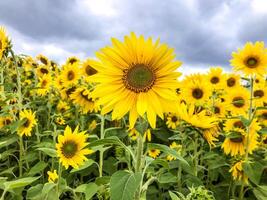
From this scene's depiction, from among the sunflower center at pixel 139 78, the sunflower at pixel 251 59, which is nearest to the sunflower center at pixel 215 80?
the sunflower at pixel 251 59

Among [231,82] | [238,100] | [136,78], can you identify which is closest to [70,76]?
[238,100]

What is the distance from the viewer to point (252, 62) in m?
4.71

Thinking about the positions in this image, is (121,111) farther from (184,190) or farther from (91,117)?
(91,117)

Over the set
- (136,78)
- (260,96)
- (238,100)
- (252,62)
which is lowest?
(136,78)

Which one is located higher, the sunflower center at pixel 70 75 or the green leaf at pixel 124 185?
the sunflower center at pixel 70 75

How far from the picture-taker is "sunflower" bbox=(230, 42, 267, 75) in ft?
15.2

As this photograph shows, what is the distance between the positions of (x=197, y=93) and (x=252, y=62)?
83 cm

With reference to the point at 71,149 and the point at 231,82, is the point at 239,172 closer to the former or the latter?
the point at 71,149

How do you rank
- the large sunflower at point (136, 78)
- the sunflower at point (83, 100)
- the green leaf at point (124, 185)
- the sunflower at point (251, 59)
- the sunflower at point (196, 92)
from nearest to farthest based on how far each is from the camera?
the green leaf at point (124, 185), the large sunflower at point (136, 78), the sunflower at point (251, 59), the sunflower at point (83, 100), the sunflower at point (196, 92)

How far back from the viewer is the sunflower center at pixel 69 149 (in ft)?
10.7

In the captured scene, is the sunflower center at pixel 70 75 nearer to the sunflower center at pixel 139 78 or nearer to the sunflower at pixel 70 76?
the sunflower at pixel 70 76

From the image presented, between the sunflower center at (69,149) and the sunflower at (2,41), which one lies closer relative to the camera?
the sunflower center at (69,149)

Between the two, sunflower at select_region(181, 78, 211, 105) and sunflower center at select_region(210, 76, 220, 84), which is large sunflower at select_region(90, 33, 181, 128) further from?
sunflower center at select_region(210, 76, 220, 84)

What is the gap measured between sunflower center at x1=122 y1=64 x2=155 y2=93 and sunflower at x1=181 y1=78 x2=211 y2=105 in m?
2.95
